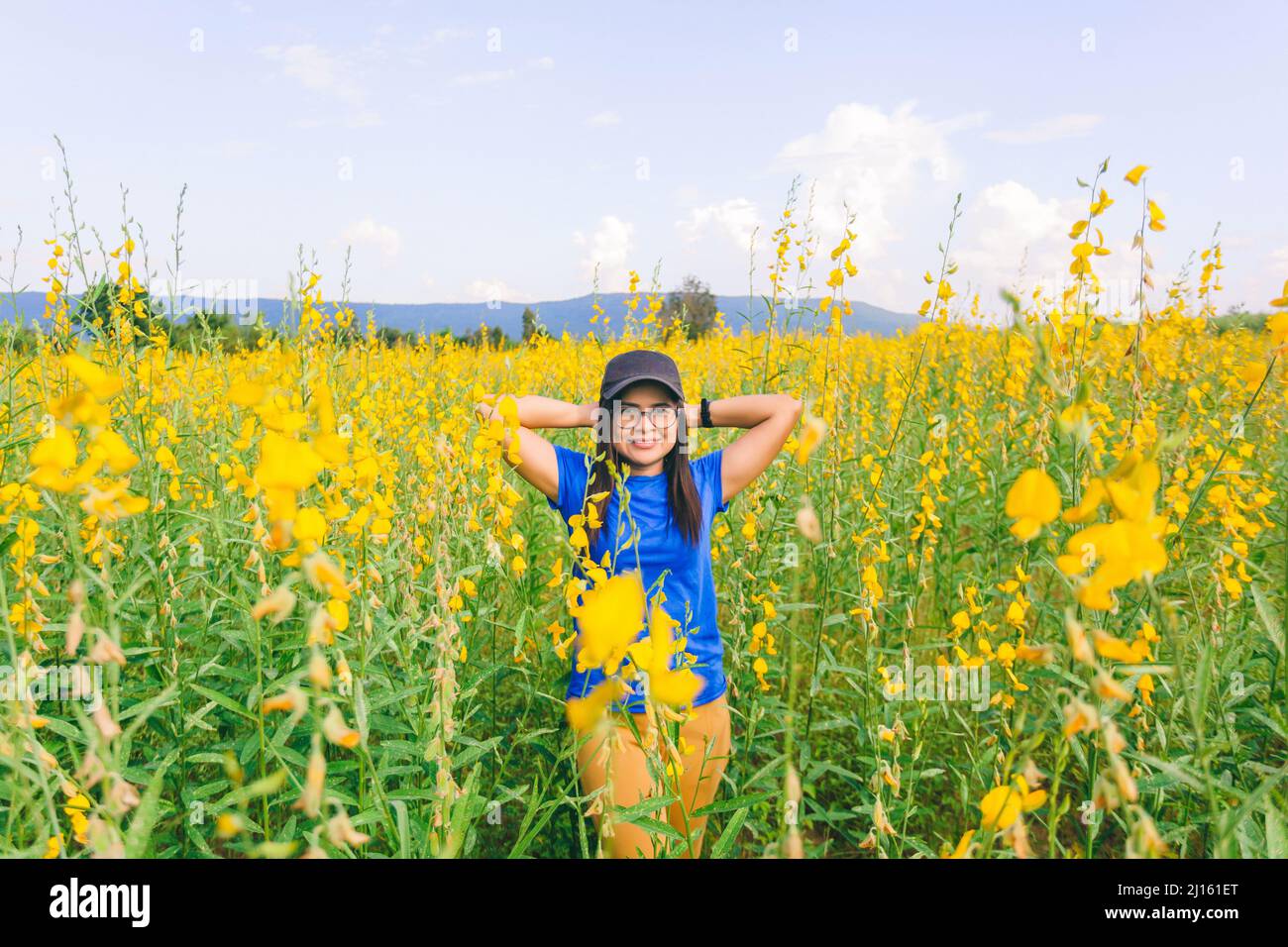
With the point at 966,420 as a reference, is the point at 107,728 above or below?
below

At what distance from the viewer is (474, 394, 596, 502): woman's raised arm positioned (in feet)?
7.11

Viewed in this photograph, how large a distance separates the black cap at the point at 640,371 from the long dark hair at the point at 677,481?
56 mm

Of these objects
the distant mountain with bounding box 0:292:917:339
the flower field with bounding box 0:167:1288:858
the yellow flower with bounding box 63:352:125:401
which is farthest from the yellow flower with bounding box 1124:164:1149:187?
the yellow flower with bounding box 63:352:125:401

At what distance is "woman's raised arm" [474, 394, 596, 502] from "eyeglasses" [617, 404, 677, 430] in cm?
27

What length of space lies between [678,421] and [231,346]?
34.9 ft

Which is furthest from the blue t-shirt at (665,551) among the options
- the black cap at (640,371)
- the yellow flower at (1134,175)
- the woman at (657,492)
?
the yellow flower at (1134,175)

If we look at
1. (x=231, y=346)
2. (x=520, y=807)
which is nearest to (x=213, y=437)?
(x=520, y=807)

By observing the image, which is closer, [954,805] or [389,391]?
[954,805]

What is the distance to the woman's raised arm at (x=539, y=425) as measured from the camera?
2.17 meters
